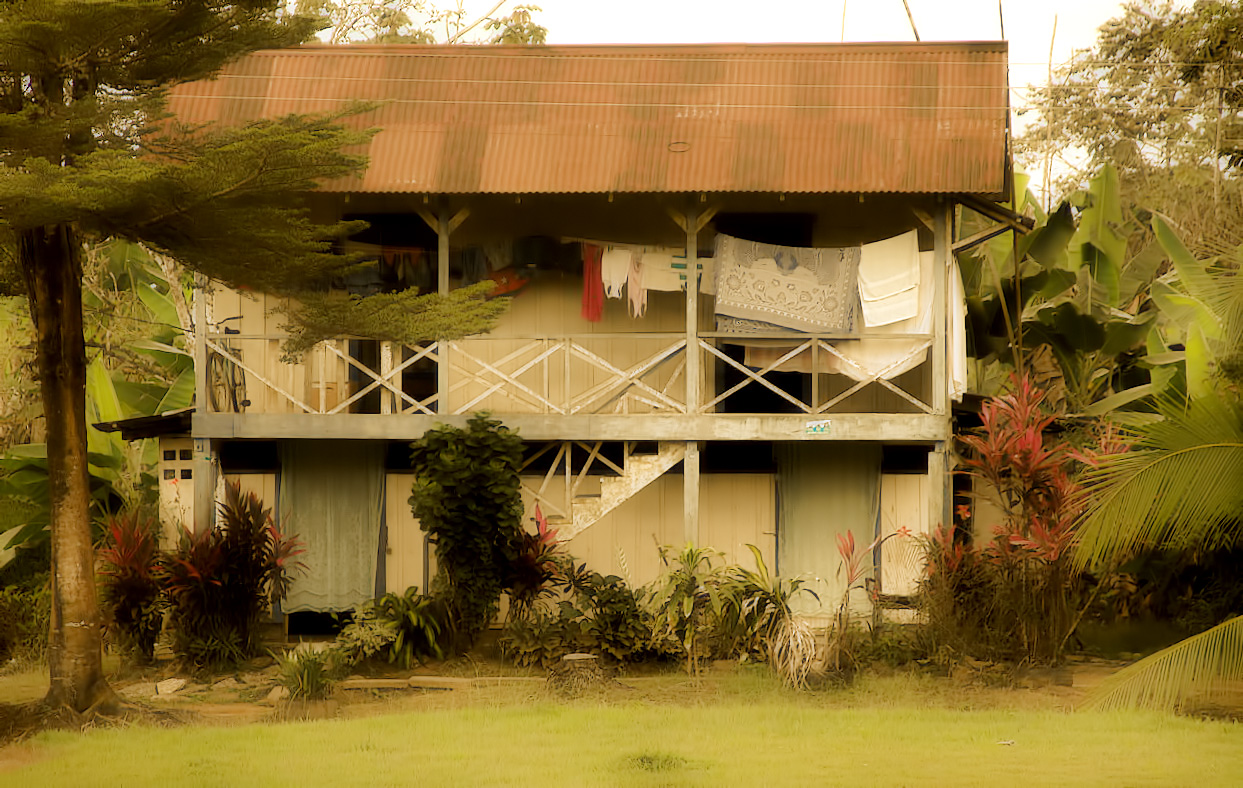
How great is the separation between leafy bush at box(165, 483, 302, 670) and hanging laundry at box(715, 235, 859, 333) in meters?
5.15

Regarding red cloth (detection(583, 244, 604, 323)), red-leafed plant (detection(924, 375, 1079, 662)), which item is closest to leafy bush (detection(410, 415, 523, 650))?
red cloth (detection(583, 244, 604, 323))

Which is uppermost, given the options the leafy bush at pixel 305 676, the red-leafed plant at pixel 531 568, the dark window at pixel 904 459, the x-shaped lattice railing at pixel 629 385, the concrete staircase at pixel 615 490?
the x-shaped lattice railing at pixel 629 385

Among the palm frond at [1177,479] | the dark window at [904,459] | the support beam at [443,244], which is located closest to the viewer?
the palm frond at [1177,479]

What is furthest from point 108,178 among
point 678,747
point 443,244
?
point 678,747

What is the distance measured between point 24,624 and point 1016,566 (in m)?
10.2

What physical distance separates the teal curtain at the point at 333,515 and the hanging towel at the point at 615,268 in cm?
319

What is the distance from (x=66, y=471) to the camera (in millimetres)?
10328

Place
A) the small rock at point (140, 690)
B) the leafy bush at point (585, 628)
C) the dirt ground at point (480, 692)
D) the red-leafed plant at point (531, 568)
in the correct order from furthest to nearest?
the red-leafed plant at point (531, 568), the leafy bush at point (585, 628), the small rock at point (140, 690), the dirt ground at point (480, 692)

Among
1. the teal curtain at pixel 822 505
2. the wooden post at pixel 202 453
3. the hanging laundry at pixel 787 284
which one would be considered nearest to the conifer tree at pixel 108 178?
the wooden post at pixel 202 453

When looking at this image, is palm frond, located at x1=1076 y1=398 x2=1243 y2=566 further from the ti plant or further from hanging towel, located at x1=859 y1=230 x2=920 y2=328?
hanging towel, located at x1=859 y1=230 x2=920 y2=328

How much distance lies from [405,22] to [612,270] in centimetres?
1362

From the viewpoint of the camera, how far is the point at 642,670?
38.8ft

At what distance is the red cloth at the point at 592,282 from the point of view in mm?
13289

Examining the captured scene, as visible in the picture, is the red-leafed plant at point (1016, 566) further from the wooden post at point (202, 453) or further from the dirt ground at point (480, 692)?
the wooden post at point (202, 453)
